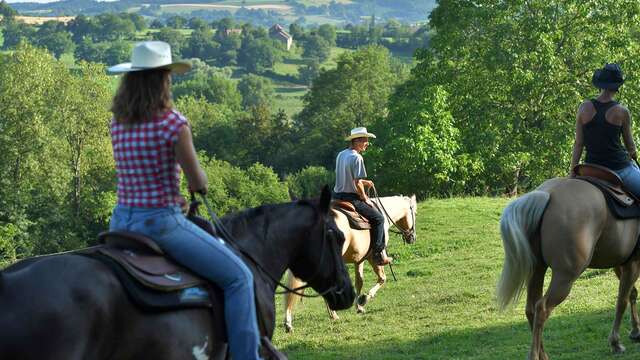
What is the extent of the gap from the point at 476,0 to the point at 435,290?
27437 millimetres

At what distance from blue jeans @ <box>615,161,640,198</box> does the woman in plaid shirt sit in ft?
18.6

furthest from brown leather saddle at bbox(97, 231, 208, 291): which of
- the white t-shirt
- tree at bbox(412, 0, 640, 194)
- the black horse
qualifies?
tree at bbox(412, 0, 640, 194)

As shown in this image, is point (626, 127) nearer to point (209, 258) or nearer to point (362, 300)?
point (209, 258)

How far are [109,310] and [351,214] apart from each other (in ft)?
34.0

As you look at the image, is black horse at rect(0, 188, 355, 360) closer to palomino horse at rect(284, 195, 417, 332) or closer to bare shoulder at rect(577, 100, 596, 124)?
bare shoulder at rect(577, 100, 596, 124)

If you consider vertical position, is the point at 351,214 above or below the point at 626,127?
below

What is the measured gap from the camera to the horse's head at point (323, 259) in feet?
24.4

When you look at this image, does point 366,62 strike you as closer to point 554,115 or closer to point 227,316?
point 554,115

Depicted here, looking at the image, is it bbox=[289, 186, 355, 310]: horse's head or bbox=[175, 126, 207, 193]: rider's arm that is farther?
bbox=[289, 186, 355, 310]: horse's head

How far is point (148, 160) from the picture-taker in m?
6.18

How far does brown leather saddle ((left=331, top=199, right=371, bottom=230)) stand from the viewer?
52.1 ft

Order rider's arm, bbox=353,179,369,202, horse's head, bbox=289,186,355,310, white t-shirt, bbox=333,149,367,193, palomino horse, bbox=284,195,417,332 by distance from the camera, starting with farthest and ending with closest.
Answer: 1. rider's arm, bbox=353,179,369,202
2. white t-shirt, bbox=333,149,367,193
3. palomino horse, bbox=284,195,417,332
4. horse's head, bbox=289,186,355,310

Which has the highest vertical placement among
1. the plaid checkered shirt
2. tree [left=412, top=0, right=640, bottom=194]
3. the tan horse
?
the plaid checkered shirt

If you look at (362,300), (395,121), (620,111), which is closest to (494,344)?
(620,111)
